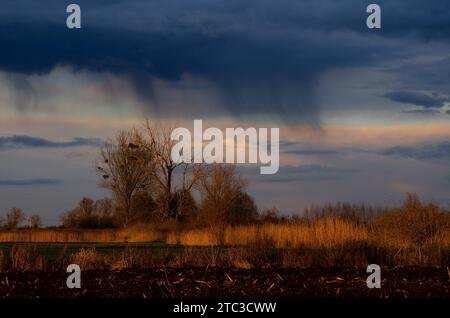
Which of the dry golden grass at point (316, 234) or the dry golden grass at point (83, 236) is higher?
the dry golden grass at point (316, 234)

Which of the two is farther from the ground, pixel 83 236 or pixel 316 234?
pixel 316 234

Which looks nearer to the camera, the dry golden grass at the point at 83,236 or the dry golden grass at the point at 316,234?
the dry golden grass at the point at 316,234

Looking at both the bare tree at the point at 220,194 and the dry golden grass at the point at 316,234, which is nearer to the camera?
the dry golden grass at the point at 316,234

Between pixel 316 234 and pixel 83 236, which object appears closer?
pixel 316 234

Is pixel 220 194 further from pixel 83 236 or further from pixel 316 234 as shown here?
pixel 316 234

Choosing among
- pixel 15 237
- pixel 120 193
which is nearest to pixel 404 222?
pixel 15 237

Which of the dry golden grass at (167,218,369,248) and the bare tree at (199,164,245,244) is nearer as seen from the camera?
the dry golden grass at (167,218,369,248)

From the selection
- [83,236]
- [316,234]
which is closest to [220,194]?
[83,236]

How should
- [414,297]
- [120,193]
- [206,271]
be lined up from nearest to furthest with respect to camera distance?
[414,297] → [206,271] → [120,193]

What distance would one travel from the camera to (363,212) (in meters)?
33.9

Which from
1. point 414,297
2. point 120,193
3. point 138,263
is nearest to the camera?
point 414,297

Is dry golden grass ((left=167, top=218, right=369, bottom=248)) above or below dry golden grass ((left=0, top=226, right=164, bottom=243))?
above
